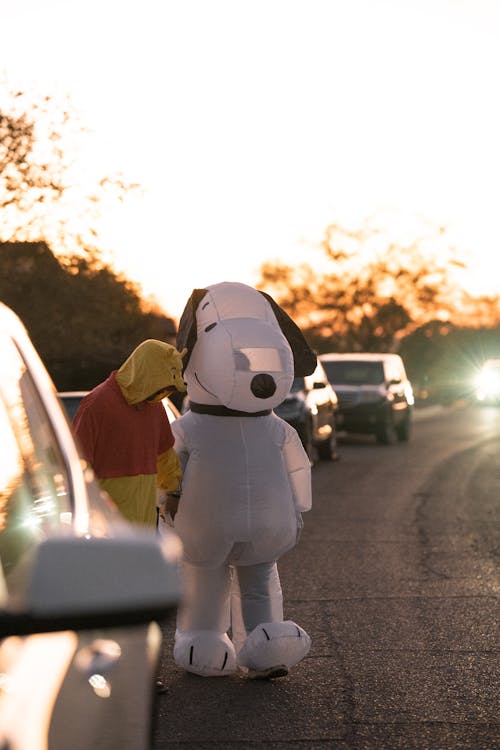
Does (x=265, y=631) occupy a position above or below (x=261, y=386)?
below

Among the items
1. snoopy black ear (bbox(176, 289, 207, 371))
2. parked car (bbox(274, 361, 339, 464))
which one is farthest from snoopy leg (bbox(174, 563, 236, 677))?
parked car (bbox(274, 361, 339, 464))

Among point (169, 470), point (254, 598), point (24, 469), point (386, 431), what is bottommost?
point (386, 431)

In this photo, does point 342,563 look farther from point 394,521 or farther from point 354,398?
point 354,398

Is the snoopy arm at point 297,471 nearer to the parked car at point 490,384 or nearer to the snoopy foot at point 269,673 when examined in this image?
the snoopy foot at point 269,673

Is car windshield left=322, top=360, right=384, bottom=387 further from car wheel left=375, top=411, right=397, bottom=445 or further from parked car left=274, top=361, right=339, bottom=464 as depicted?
parked car left=274, top=361, right=339, bottom=464

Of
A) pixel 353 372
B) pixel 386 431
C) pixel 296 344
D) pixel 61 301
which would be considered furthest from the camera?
pixel 353 372

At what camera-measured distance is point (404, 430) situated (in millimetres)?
29547

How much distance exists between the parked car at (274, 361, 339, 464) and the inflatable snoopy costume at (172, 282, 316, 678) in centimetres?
1242

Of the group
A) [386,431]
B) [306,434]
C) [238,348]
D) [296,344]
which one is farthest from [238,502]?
[386,431]

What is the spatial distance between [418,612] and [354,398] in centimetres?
1977

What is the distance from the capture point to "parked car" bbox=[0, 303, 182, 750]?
1.87 m

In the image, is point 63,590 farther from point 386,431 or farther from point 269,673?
point 386,431

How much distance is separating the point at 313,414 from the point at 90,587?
19.8 m

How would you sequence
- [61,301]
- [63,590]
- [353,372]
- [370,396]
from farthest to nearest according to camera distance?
[353,372]
[370,396]
[61,301]
[63,590]
